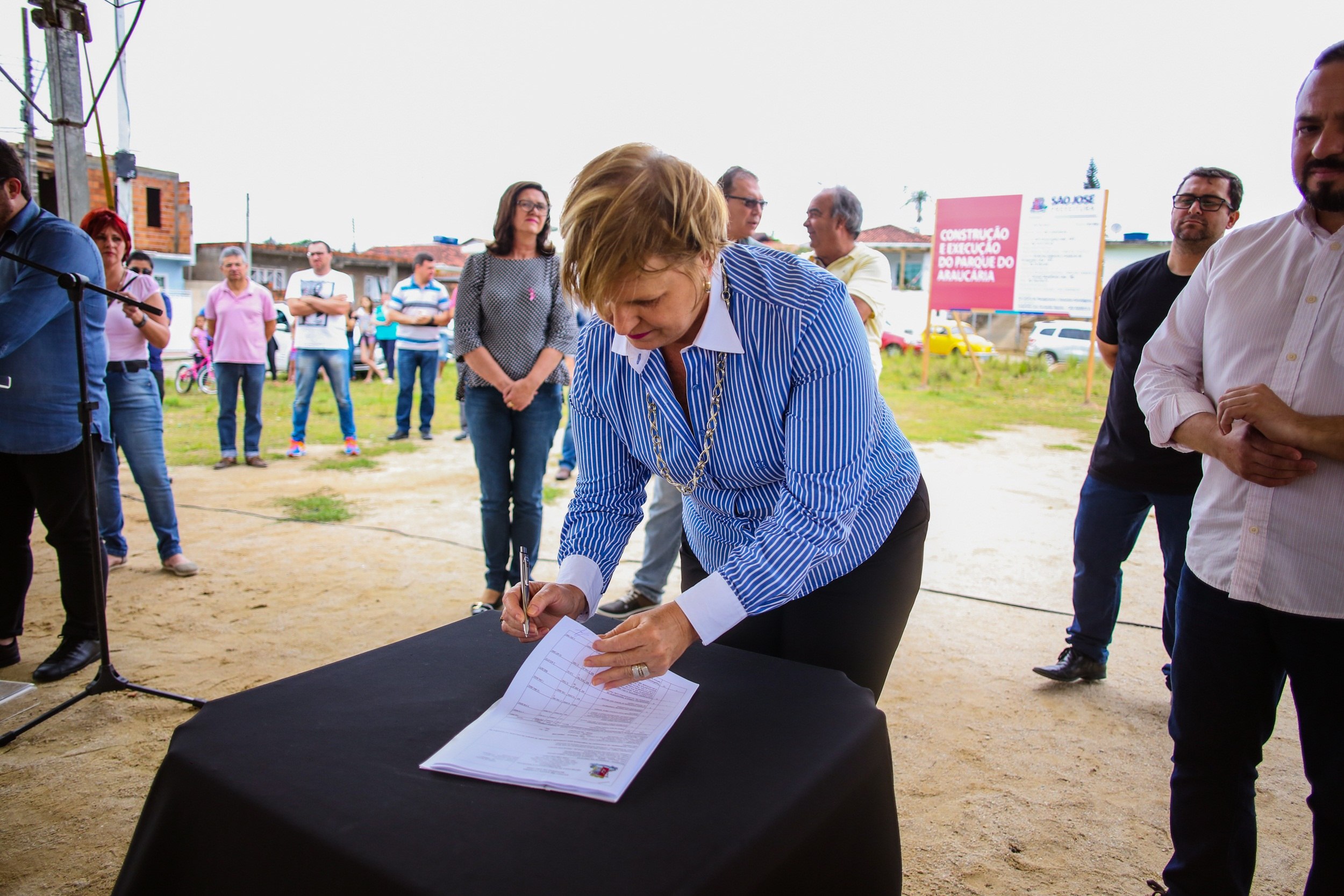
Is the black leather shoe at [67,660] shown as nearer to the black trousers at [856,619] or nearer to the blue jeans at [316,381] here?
the black trousers at [856,619]

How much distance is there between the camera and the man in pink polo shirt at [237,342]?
6.65 m

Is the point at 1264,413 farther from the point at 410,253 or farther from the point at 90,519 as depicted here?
the point at 410,253

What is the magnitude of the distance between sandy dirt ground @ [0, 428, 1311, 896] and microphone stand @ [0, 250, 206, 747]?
0.17 ft

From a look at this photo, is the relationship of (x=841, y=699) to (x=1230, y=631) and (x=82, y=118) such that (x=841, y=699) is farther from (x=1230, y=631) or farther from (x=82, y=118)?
(x=82, y=118)

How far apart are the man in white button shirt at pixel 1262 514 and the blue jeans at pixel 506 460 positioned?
8.25 feet

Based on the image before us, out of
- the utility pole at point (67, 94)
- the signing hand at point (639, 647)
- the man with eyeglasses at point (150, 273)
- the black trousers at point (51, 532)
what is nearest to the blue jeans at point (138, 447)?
the black trousers at point (51, 532)

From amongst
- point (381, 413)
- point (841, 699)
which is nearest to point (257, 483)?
point (381, 413)

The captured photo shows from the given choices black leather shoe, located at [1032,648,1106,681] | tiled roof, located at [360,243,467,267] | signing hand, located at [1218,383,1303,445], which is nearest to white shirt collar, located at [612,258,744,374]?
signing hand, located at [1218,383,1303,445]

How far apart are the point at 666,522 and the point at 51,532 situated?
2.41 m

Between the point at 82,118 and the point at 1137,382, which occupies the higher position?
the point at 82,118

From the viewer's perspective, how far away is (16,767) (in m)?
2.43

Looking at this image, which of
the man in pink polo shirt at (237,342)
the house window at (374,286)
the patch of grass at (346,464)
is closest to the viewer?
the man in pink polo shirt at (237,342)

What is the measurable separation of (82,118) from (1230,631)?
267 inches

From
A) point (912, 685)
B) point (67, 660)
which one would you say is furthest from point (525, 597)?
point (67, 660)
